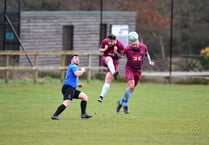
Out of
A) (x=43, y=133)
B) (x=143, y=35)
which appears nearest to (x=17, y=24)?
(x=143, y=35)

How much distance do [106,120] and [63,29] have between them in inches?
711

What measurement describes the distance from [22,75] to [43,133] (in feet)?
51.0

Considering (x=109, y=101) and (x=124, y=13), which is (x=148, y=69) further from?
(x=109, y=101)

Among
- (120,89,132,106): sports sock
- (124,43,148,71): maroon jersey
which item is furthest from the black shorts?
(124,43,148,71): maroon jersey

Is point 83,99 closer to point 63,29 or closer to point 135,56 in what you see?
point 135,56

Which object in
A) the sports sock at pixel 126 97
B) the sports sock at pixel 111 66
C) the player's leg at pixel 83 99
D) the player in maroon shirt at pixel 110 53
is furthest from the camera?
the sports sock at pixel 111 66

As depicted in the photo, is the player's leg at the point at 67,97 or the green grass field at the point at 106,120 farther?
the player's leg at the point at 67,97

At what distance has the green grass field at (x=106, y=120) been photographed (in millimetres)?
11031

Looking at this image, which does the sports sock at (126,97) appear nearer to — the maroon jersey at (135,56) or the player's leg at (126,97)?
the player's leg at (126,97)

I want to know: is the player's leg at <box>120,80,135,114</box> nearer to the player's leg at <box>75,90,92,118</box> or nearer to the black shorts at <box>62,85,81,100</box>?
the player's leg at <box>75,90,92,118</box>

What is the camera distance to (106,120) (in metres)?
13.8

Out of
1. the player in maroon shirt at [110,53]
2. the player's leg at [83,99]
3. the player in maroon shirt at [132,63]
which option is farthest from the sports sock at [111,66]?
the player's leg at [83,99]

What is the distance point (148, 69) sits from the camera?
28375mm

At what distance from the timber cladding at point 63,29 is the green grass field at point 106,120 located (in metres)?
7.17
